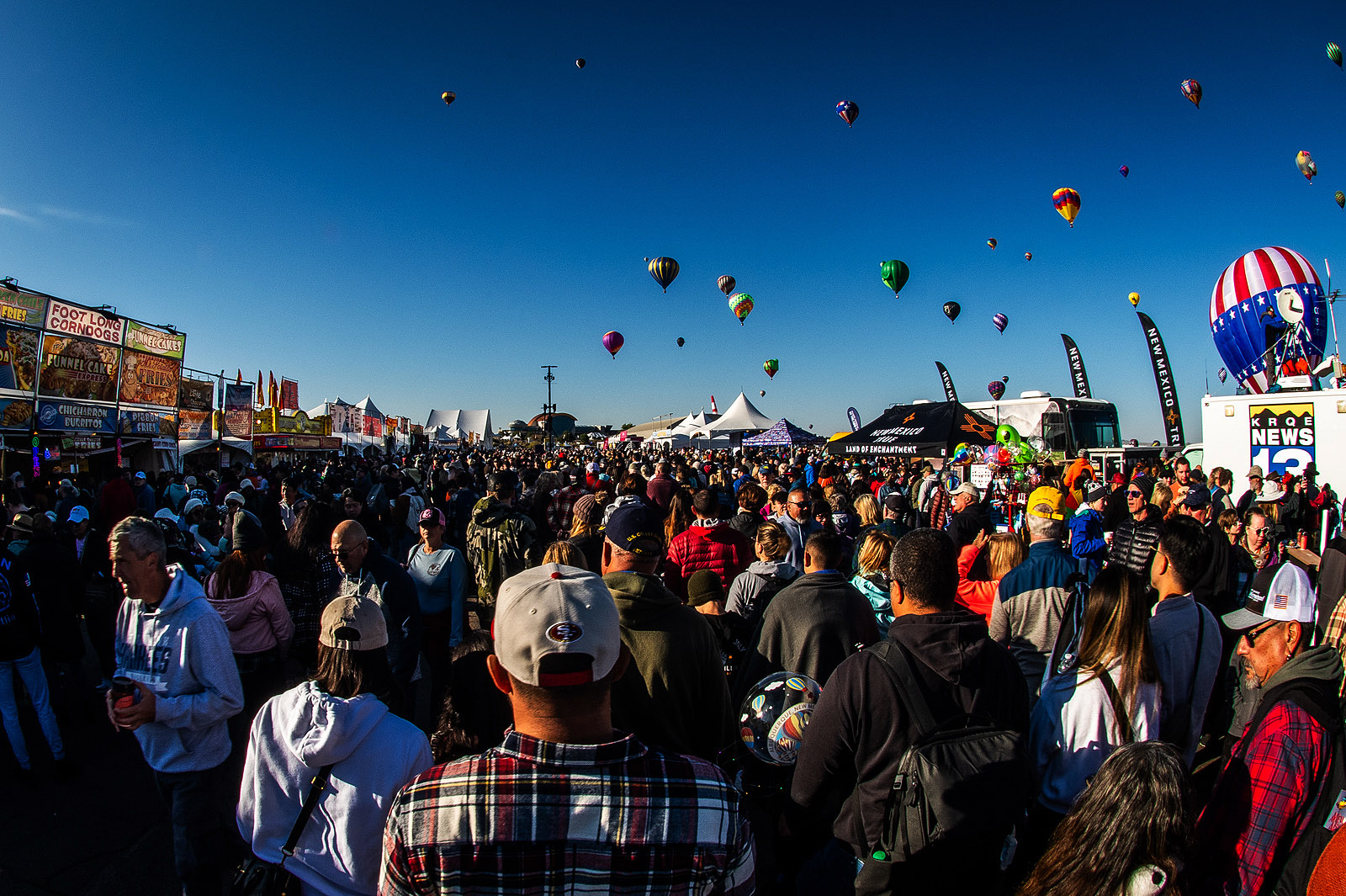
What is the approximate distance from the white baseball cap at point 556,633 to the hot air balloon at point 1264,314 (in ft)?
74.9

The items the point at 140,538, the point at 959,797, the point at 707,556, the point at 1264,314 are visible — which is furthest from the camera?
the point at 1264,314

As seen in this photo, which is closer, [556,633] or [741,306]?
[556,633]

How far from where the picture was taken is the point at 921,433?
1408 centimetres

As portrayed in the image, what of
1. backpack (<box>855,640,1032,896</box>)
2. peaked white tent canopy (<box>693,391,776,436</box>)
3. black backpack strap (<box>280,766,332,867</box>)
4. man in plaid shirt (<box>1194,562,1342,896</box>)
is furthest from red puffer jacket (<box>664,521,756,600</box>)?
peaked white tent canopy (<box>693,391,776,436</box>)

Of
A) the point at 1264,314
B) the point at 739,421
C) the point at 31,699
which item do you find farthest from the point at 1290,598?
the point at 739,421

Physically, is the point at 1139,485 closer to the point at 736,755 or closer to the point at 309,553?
the point at 736,755

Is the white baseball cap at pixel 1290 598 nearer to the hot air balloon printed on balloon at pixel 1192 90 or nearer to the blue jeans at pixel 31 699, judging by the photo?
the blue jeans at pixel 31 699

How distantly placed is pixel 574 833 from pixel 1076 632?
7.72ft

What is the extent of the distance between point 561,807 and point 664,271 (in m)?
27.6

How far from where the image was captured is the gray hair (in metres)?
2.92

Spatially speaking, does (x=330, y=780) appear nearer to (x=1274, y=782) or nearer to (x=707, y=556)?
(x=1274, y=782)

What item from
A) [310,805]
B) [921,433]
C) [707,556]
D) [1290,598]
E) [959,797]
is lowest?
[310,805]

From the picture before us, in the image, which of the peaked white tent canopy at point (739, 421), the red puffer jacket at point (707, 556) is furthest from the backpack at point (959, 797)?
the peaked white tent canopy at point (739, 421)

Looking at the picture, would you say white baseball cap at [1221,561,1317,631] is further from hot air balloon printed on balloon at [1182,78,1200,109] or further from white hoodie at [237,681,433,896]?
hot air balloon printed on balloon at [1182,78,1200,109]
